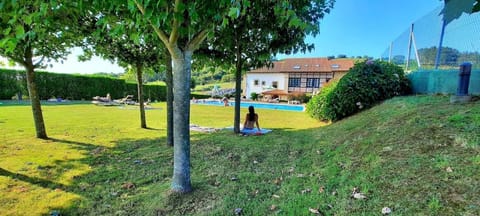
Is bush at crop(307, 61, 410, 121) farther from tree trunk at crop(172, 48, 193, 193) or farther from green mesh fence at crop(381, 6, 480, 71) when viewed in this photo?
tree trunk at crop(172, 48, 193, 193)

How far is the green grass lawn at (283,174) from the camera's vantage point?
2.66m

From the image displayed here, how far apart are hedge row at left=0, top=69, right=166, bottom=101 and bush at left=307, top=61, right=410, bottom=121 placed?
2148 cm

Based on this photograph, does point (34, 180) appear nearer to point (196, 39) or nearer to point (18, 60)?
point (196, 39)

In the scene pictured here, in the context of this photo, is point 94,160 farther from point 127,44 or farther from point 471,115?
point 471,115

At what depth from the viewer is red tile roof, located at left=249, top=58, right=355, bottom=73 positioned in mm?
31087

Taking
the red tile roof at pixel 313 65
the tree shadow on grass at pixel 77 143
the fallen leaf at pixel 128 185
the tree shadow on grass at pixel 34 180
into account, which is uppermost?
the red tile roof at pixel 313 65

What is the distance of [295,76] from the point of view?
34.3 metres

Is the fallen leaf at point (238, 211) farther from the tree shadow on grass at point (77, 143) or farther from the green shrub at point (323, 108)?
the green shrub at point (323, 108)

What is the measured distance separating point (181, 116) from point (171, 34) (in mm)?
1054

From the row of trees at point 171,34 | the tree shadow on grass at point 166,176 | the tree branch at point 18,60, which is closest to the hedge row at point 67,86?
the tree branch at point 18,60

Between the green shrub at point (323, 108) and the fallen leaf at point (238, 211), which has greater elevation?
the green shrub at point (323, 108)

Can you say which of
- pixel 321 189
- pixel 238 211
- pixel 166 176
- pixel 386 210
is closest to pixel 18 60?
pixel 166 176

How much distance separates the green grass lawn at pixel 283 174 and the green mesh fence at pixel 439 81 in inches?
52.4

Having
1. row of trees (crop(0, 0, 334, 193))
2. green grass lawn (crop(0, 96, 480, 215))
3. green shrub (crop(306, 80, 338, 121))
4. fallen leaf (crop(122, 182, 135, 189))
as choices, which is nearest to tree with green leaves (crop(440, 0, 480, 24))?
row of trees (crop(0, 0, 334, 193))
